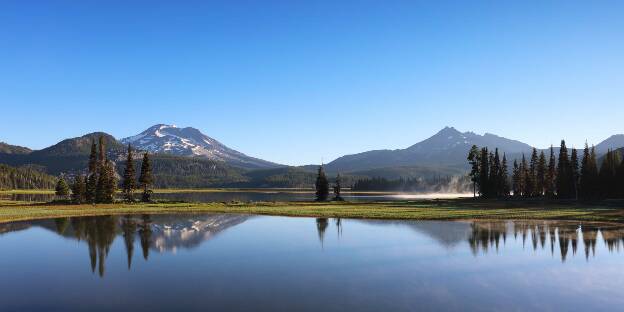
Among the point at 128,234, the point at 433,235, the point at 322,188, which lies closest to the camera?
the point at 433,235

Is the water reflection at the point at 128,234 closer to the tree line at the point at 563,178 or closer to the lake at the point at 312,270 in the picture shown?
the lake at the point at 312,270

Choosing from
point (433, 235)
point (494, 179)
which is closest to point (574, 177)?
point (494, 179)

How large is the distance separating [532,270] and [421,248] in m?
10.8

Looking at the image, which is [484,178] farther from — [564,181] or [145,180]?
[145,180]

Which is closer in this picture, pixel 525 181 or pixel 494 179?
pixel 494 179

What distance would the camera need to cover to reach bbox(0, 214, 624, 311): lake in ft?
67.9

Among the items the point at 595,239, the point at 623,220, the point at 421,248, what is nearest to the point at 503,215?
the point at 623,220

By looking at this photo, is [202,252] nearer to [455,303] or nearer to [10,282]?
[10,282]

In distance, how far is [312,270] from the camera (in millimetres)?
28453

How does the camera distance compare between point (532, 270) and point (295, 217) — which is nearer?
point (532, 270)

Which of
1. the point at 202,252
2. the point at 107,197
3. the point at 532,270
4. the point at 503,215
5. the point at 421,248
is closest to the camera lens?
the point at 532,270

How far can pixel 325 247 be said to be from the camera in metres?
39.2

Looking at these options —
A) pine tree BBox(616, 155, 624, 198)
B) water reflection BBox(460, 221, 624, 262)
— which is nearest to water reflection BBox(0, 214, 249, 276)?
water reflection BBox(460, 221, 624, 262)

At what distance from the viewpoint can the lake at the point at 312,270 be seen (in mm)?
20703
